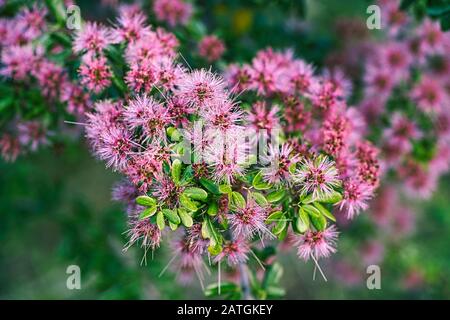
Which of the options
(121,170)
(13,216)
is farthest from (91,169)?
(121,170)

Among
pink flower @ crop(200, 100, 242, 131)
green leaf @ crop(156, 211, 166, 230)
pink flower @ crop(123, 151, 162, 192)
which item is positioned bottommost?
green leaf @ crop(156, 211, 166, 230)

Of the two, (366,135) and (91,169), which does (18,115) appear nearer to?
(366,135)

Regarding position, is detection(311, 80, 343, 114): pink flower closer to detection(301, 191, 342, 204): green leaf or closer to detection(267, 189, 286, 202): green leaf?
detection(301, 191, 342, 204): green leaf

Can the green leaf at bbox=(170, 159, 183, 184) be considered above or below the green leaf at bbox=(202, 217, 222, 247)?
above

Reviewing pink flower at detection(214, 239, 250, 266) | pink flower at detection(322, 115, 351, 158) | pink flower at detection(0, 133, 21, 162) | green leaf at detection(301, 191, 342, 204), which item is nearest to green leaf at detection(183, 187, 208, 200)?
pink flower at detection(214, 239, 250, 266)

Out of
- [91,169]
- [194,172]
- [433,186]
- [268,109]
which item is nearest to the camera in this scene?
[194,172]

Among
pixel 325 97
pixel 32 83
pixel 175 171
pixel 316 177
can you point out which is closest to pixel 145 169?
pixel 175 171
